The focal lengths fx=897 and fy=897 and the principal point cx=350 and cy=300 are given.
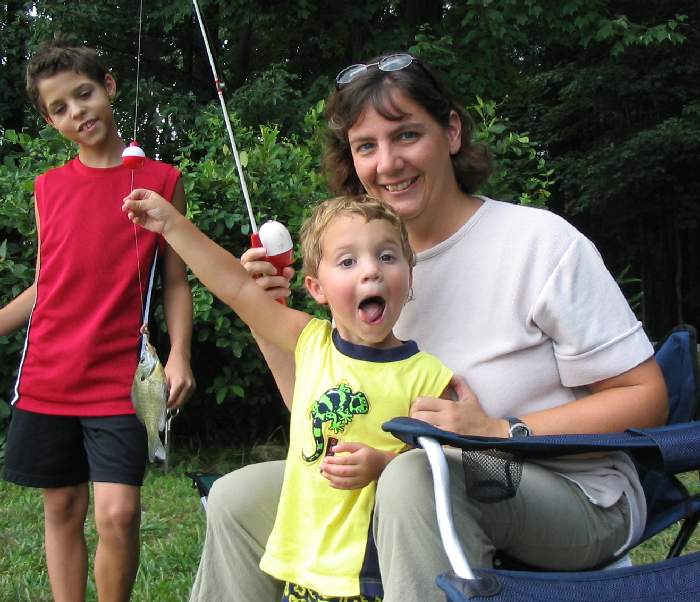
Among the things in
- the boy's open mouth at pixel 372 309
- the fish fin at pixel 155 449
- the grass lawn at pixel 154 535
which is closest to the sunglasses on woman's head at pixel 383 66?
the boy's open mouth at pixel 372 309

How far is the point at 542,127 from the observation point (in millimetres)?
13688

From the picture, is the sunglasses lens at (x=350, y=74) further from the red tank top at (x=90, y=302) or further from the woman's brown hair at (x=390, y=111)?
the red tank top at (x=90, y=302)

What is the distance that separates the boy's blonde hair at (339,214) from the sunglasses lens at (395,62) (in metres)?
0.33

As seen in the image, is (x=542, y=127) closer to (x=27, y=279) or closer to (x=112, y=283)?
(x=27, y=279)

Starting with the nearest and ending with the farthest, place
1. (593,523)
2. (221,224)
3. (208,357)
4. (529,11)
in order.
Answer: (593,523)
(221,224)
(208,357)
(529,11)

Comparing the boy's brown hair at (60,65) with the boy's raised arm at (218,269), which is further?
the boy's brown hair at (60,65)

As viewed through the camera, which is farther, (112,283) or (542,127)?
(542,127)

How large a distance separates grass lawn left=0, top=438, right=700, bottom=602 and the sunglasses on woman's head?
174 centimetres

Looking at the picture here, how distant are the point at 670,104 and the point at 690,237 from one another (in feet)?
10.7

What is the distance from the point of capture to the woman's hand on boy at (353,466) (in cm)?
167

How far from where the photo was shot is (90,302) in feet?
8.37

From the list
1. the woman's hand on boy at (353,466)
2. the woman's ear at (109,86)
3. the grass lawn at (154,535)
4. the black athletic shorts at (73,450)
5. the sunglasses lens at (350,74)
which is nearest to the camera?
the woman's hand on boy at (353,466)

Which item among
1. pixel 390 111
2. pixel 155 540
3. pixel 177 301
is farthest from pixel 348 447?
pixel 155 540

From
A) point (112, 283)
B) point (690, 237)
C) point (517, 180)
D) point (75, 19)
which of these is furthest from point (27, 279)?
point (690, 237)
